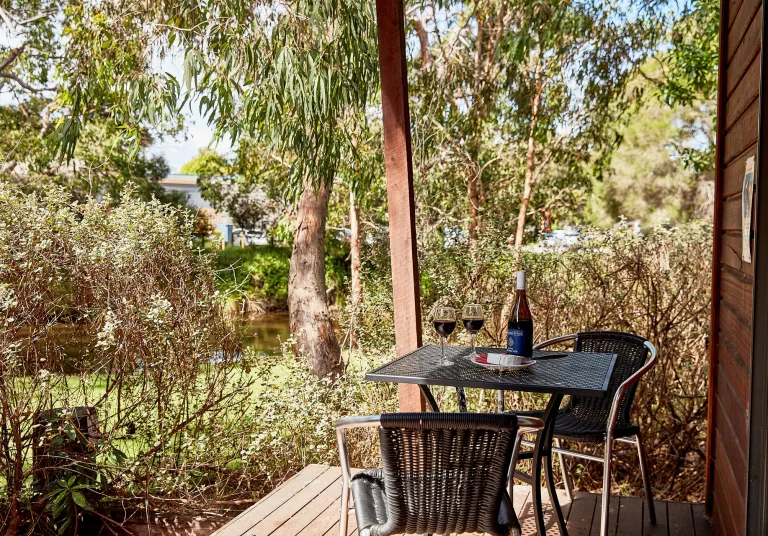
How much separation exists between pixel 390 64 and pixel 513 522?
6.36 feet

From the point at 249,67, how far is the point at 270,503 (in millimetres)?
3017

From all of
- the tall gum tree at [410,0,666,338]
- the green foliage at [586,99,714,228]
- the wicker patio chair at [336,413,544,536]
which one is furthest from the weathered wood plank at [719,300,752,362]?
the green foliage at [586,99,714,228]

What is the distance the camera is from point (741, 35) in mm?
2357

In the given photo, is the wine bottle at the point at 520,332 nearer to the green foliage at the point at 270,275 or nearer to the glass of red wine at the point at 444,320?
the glass of red wine at the point at 444,320

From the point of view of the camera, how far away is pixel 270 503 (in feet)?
10.2

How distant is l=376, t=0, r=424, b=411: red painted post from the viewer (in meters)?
3.08

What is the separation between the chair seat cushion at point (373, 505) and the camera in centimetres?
188

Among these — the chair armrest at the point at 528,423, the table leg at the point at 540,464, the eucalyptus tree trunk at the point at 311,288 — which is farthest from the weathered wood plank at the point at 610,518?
the eucalyptus tree trunk at the point at 311,288

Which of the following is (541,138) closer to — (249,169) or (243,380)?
→ (249,169)

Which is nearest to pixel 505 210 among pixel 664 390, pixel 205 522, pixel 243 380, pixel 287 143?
pixel 287 143

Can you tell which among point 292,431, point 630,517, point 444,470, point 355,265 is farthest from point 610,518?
point 355,265

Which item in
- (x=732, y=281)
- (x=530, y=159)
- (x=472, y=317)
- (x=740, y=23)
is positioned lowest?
(x=472, y=317)

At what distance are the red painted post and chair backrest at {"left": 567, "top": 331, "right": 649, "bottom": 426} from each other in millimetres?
671

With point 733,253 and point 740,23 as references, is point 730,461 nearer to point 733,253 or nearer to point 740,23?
point 733,253
